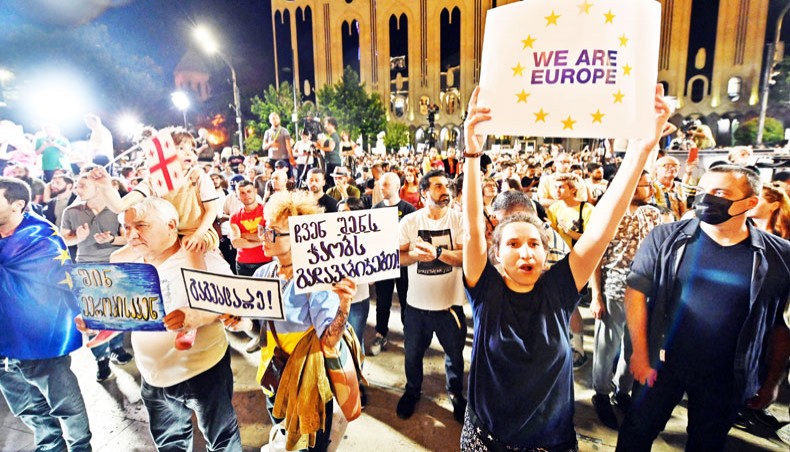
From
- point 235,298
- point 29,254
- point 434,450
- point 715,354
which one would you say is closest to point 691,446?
point 715,354

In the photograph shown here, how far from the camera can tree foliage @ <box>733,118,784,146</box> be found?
2547cm

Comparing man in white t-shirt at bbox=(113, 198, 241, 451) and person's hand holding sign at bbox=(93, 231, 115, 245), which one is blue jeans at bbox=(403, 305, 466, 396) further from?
person's hand holding sign at bbox=(93, 231, 115, 245)

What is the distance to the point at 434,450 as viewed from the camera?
125 inches

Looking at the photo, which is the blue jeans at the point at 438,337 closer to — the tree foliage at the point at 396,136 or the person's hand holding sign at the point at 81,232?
the person's hand holding sign at the point at 81,232

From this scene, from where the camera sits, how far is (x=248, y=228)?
481 cm

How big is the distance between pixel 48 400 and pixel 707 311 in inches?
170

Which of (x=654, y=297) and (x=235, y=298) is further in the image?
(x=654, y=297)

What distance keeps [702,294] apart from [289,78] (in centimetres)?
5276

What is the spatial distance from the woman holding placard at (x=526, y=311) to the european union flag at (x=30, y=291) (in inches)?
104

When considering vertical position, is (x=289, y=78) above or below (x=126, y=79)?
above

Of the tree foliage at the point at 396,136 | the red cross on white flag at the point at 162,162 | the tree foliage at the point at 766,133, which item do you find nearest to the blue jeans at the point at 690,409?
the red cross on white flag at the point at 162,162

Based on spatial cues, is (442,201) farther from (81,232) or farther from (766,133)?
(766,133)

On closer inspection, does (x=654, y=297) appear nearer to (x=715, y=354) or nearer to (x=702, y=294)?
(x=702, y=294)

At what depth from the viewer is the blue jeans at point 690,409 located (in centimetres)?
232
